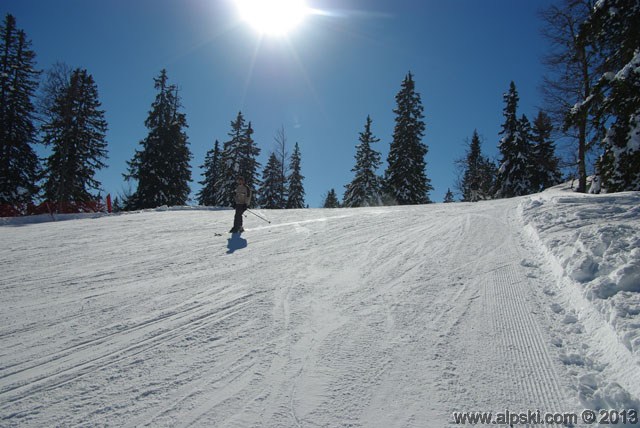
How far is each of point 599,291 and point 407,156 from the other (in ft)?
90.8

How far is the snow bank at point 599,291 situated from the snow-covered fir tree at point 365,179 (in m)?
26.1

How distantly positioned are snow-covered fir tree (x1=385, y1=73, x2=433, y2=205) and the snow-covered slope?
22997 mm

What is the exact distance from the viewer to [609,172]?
11305 mm

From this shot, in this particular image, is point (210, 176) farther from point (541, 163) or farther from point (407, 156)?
point (541, 163)

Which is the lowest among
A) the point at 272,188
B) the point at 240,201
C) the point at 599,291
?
the point at 599,291

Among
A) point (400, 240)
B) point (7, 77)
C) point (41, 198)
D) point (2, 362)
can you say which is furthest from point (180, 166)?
point (2, 362)

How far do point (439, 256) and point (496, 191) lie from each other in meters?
31.5

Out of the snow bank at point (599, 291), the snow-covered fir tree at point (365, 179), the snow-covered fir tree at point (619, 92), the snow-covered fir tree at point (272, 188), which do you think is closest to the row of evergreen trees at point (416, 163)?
the snow-covered fir tree at point (365, 179)

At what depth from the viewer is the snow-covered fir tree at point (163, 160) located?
28.8 m

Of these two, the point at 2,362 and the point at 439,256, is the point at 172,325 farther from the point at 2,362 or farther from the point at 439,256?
the point at 439,256

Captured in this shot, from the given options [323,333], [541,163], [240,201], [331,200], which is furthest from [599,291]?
[331,200]

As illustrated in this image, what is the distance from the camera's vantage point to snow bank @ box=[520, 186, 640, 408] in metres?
2.77

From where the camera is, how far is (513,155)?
31.0 m

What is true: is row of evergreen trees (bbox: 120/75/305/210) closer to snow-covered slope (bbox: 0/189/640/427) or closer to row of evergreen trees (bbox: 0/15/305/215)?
row of evergreen trees (bbox: 0/15/305/215)
